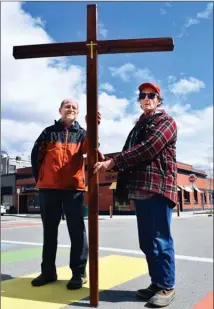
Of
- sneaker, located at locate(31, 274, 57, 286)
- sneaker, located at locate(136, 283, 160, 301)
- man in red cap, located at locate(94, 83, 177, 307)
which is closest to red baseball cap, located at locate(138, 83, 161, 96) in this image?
man in red cap, located at locate(94, 83, 177, 307)

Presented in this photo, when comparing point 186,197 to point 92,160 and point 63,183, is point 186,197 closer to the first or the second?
point 63,183

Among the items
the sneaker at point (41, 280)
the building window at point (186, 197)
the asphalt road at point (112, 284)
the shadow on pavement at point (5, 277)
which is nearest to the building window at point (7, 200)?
the building window at point (186, 197)

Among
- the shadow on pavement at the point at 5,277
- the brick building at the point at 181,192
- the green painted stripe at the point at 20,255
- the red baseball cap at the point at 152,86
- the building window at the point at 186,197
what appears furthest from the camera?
the building window at the point at 186,197

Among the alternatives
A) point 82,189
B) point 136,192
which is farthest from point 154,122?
point 82,189

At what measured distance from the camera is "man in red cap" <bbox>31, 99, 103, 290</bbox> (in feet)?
11.2

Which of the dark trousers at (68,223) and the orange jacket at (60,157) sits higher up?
the orange jacket at (60,157)

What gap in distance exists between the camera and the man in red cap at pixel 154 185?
2.90 metres

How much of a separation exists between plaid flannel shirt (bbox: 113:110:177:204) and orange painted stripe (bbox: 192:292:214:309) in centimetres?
88

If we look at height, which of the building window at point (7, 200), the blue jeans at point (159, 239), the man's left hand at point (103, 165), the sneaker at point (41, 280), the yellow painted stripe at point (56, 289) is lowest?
the building window at point (7, 200)

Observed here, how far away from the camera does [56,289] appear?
10.9 ft

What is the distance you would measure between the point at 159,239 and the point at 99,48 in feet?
5.72

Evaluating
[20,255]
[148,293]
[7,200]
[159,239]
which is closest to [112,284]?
[148,293]

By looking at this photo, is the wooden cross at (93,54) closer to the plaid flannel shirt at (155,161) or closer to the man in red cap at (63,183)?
the plaid flannel shirt at (155,161)

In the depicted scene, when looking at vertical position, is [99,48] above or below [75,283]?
above
